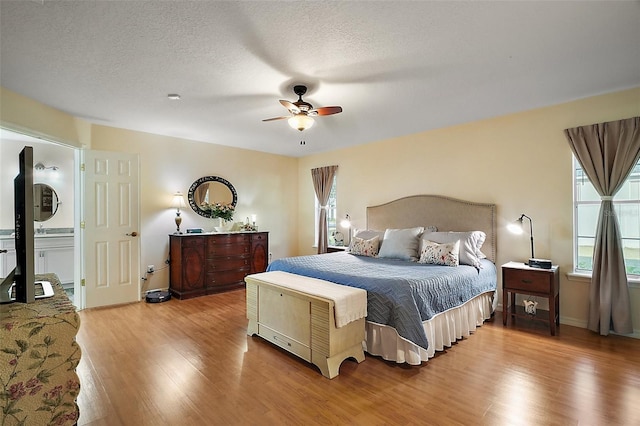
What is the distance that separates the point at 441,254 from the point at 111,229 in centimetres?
447

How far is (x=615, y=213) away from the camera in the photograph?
3.14m

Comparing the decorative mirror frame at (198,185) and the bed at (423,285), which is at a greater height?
the decorative mirror frame at (198,185)

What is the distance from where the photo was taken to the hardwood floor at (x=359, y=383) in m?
1.91

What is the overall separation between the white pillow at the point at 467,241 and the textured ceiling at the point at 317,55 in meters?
1.55

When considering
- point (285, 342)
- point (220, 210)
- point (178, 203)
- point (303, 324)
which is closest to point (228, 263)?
point (220, 210)

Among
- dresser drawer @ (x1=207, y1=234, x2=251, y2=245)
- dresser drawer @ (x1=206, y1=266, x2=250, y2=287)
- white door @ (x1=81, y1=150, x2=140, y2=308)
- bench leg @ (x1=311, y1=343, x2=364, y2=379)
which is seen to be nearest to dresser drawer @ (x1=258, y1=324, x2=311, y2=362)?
bench leg @ (x1=311, y1=343, x2=364, y2=379)

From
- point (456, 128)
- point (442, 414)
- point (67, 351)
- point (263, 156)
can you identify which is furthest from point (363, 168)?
point (67, 351)

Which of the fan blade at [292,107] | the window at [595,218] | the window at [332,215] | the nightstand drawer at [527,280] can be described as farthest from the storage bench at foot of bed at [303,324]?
the window at [332,215]

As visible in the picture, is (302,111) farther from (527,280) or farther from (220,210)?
(527,280)

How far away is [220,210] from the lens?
5.26m

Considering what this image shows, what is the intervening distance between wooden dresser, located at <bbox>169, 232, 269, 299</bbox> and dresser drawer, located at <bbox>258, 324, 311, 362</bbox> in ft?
7.03

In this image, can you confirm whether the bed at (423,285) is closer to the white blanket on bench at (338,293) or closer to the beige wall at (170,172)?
the white blanket on bench at (338,293)

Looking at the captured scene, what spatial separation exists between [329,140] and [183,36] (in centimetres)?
326

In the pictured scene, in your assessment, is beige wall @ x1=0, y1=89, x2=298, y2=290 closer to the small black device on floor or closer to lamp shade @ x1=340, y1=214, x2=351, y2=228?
the small black device on floor
